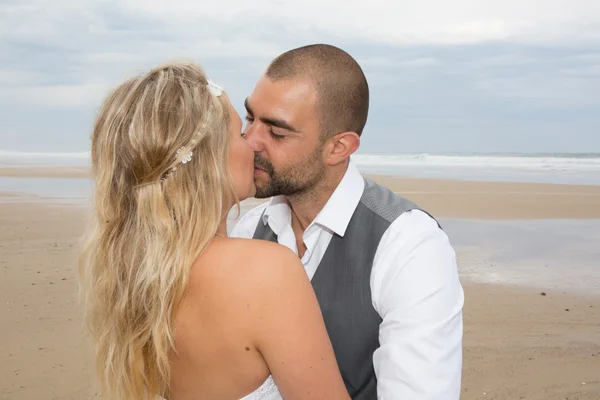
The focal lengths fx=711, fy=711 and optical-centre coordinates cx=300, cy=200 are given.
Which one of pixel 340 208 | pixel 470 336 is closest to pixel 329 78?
pixel 340 208

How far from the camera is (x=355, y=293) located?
2684 millimetres

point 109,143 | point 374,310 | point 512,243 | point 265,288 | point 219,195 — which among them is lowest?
point 512,243

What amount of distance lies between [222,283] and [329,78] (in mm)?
1519

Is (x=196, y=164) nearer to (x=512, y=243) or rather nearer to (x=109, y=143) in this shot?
(x=109, y=143)

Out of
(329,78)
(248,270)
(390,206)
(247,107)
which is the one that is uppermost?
(329,78)

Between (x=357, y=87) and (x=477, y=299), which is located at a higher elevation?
(x=357, y=87)

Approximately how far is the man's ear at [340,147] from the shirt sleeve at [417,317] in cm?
72

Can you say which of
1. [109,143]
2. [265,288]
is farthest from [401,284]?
[109,143]

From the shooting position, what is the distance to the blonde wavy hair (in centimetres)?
216

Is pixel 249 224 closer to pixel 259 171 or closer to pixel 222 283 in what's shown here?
pixel 259 171

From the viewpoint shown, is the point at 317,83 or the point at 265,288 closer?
the point at 265,288

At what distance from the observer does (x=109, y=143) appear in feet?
7.35

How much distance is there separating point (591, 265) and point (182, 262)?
26.1 ft

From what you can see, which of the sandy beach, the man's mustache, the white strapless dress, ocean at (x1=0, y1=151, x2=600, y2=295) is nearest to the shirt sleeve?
the white strapless dress
